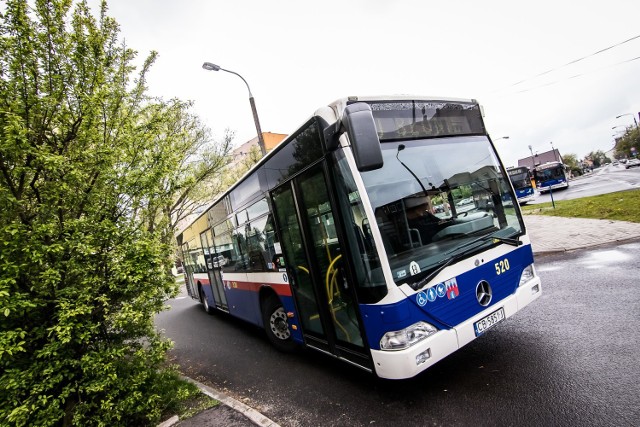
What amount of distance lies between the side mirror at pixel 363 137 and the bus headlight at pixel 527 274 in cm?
266

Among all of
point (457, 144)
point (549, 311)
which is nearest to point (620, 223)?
point (549, 311)

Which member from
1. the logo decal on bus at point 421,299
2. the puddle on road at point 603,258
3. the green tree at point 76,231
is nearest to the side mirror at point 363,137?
the logo decal on bus at point 421,299

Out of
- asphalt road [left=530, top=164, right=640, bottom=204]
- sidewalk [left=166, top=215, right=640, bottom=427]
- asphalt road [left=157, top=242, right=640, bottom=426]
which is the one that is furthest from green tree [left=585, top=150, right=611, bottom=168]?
asphalt road [left=157, top=242, right=640, bottom=426]

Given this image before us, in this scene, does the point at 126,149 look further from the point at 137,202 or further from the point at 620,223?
the point at 620,223

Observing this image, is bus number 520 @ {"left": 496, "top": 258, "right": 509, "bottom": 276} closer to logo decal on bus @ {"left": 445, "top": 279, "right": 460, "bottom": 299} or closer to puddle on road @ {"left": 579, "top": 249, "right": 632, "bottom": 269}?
logo decal on bus @ {"left": 445, "top": 279, "right": 460, "bottom": 299}

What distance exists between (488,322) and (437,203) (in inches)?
56.1

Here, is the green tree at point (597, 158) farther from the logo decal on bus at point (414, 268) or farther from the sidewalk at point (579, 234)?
the logo decal on bus at point (414, 268)

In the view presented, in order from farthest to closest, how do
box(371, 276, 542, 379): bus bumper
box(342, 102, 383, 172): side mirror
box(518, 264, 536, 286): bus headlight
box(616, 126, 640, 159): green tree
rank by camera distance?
box(616, 126, 640, 159): green tree, box(518, 264, 536, 286): bus headlight, box(371, 276, 542, 379): bus bumper, box(342, 102, 383, 172): side mirror

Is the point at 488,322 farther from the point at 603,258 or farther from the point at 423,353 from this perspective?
the point at 603,258

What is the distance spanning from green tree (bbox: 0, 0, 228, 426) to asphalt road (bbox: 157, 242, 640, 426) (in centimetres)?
171

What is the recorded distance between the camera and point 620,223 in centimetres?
1022

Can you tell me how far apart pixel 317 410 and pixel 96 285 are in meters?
2.85

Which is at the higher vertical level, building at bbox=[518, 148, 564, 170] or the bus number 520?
building at bbox=[518, 148, 564, 170]

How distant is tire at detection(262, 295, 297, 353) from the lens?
5840 millimetres
